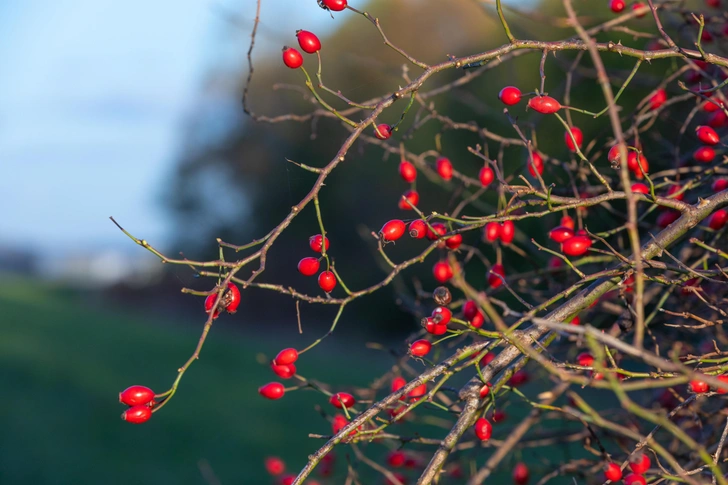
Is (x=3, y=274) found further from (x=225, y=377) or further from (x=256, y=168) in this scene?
(x=225, y=377)

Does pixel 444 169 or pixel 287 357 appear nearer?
pixel 287 357

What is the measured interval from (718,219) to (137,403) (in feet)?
4.33

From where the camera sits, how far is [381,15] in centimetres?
1174

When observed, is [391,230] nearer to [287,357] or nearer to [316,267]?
[316,267]

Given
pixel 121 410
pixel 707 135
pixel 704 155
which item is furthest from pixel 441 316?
pixel 121 410

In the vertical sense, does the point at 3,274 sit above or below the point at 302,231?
above

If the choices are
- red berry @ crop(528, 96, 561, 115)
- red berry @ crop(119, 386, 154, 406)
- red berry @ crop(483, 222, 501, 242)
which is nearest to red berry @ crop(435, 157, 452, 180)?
red berry @ crop(483, 222, 501, 242)

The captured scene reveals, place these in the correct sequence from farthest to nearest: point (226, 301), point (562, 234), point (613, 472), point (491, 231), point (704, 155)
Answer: point (704, 155), point (491, 231), point (562, 234), point (613, 472), point (226, 301)

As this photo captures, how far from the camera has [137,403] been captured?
4.07 ft

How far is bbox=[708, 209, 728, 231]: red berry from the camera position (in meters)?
1.54

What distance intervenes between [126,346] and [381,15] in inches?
272

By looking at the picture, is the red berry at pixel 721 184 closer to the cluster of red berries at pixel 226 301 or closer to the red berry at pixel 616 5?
the red berry at pixel 616 5

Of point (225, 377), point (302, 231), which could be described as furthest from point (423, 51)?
point (225, 377)

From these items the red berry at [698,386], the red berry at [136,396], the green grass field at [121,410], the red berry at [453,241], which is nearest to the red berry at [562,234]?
the red berry at [453,241]
